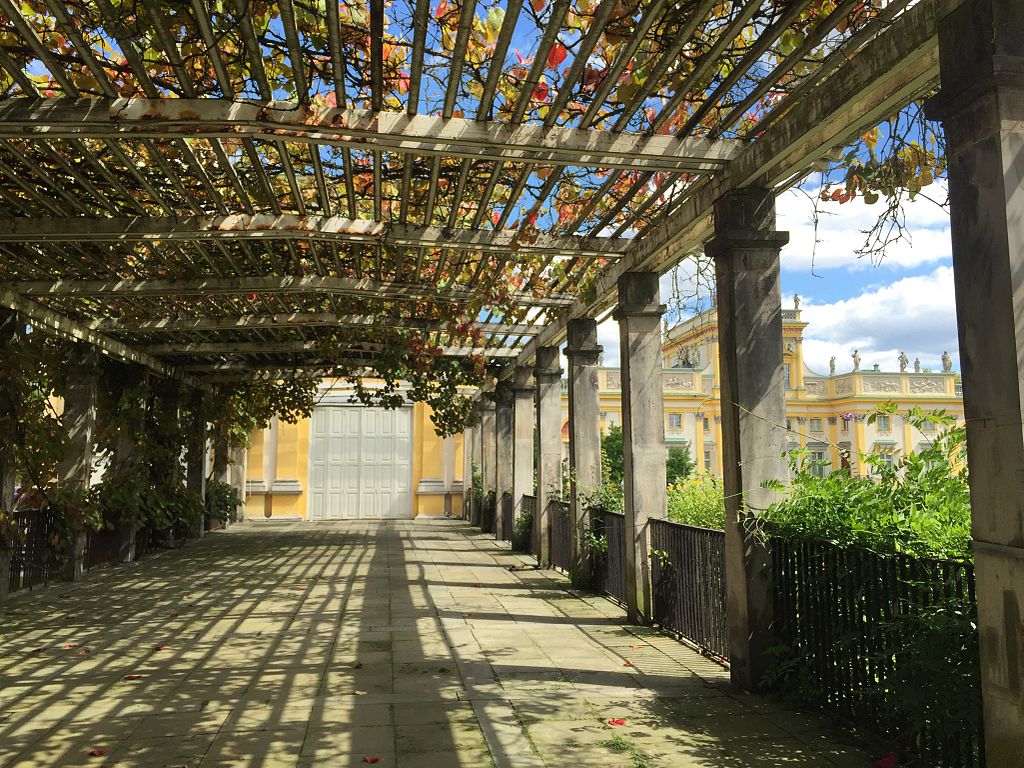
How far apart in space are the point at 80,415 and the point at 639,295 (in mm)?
7409

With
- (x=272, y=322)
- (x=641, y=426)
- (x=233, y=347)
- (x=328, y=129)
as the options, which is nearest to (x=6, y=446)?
(x=272, y=322)

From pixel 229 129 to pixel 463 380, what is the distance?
9.37 metres

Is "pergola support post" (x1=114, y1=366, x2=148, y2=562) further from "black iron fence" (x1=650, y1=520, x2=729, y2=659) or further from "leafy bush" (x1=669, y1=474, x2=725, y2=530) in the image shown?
"black iron fence" (x1=650, y1=520, x2=729, y2=659)

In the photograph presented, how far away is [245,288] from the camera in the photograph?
7895mm

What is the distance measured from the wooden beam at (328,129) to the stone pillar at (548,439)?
21.0 feet

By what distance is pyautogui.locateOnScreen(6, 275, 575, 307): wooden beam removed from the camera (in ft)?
25.2

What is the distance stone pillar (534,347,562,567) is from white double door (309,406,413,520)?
1193cm

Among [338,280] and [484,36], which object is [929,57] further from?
[338,280]

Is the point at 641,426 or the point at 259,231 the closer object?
the point at 259,231

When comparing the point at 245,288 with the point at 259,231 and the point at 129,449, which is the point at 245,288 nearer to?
the point at 259,231

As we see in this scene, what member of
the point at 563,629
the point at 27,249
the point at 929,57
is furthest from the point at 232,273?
the point at 929,57

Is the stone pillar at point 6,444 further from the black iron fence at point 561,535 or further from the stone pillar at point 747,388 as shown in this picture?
the stone pillar at point 747,388

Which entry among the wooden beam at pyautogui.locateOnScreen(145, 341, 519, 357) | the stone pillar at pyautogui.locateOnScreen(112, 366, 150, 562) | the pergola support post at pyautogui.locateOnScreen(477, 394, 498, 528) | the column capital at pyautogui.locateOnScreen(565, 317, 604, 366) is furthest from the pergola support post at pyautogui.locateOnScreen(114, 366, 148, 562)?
the pergola support post at pyautogui.locateOnScreen(477, 394, 498, 528)

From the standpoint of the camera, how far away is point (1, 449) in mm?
8109
